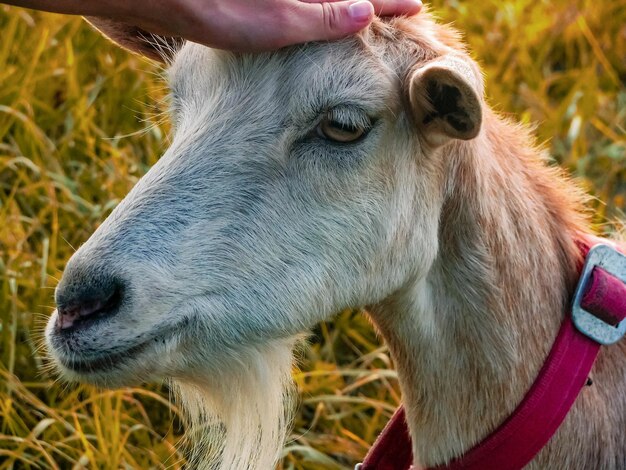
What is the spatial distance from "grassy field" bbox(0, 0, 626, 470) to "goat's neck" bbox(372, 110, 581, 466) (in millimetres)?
900

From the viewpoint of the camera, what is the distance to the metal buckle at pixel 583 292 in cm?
310

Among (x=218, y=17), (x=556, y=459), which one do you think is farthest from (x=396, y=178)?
(x=556, y=459)

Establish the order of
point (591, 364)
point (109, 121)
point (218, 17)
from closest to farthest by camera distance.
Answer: point (218, 17) → point (591, 364) → point (109, 121)

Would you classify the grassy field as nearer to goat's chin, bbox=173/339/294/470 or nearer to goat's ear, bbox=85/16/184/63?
goat's ear, bbox=85/16/184/63

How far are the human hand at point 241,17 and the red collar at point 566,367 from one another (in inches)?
42.6

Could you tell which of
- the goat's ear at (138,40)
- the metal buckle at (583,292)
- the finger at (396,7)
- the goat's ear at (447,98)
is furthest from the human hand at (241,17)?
the metal buckle at (583,292)

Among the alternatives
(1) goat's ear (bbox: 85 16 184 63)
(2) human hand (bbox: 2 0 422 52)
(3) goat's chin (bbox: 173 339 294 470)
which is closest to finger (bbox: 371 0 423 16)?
(2) human hand (bbox: 2 0 422 52)

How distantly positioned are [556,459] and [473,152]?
985mm

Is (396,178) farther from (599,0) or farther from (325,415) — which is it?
(599,0)

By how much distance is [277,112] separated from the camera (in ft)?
9.59

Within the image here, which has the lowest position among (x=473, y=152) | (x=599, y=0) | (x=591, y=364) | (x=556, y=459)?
(x=599, y=0)

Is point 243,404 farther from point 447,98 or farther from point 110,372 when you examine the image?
point 447,98

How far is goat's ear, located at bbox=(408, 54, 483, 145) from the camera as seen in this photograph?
2.71 meters

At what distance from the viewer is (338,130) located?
2.90m
